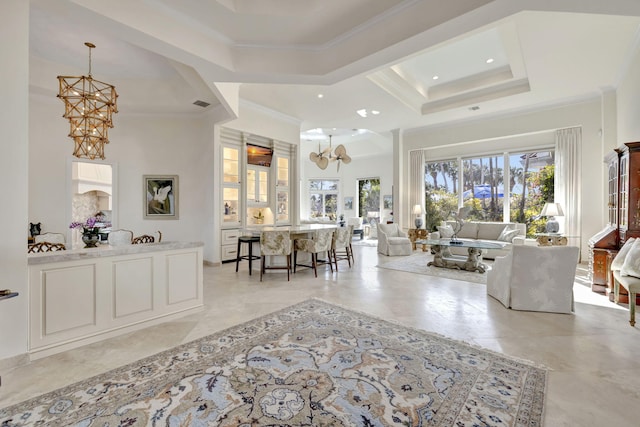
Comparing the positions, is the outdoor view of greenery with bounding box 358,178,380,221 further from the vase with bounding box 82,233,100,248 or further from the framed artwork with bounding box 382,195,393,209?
the vase with bounding box 82,233,100,248

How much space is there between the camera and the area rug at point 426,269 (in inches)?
206

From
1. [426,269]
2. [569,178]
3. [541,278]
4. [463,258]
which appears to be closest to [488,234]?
[463,258]

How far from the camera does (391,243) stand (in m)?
7.64

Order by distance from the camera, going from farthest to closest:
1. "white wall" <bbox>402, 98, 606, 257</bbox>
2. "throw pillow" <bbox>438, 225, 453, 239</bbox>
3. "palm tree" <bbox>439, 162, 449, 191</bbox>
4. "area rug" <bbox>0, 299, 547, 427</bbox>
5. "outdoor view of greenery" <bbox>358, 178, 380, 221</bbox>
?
"outdoor view of greenery" <bbox>358, 178, 380, 221</bbox> → "palm tree" <bbox>439, 162, 449, 191</bbox> → "throw pillow" <bbox>438, 225, 453, 239</bbox> → "white wall" <bbox>402, 98, 606, 257</bbox> → "area rug" <bbox>0, 299, 547, 427</bbox>

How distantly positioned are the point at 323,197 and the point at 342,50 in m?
10.2

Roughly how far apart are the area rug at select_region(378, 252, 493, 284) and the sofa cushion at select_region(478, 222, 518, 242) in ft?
2.94

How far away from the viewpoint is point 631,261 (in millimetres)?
3348

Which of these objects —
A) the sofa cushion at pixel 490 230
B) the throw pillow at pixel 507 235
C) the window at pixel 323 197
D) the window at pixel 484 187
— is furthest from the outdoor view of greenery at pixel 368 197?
the throw pillow at pixel 507 235

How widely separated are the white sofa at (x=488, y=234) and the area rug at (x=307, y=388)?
4.81m

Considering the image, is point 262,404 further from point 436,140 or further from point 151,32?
point 436,140

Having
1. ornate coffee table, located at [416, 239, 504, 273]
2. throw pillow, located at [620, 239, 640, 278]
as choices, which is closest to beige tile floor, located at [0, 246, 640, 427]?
throw pillow, located at [620, 239, 640, 278]

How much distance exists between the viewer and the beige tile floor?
1.99 metres

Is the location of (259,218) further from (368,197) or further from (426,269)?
(368,197)

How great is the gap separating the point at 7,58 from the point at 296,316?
3.35 metres
